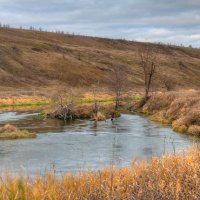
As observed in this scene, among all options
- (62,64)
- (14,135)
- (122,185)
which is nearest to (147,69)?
(62,64)

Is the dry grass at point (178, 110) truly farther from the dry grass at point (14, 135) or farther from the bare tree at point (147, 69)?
the dry grass at point (14, 135)

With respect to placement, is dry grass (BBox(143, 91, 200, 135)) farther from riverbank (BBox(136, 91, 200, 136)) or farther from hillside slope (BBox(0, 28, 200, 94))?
hillside slope (BBox(0, 28, 200, 94))

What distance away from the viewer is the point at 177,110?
5316cm

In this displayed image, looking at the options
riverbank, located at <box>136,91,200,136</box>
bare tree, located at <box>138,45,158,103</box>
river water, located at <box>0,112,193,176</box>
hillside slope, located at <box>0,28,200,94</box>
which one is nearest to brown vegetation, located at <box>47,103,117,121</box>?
river water, located at <box>0,112,193,176</box>

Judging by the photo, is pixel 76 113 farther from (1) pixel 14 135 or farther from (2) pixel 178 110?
(1) pixel 14 135

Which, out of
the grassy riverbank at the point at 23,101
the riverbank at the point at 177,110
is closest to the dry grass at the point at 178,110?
the riverbank at the point at 177,110

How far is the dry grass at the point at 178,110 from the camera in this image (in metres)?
44.2

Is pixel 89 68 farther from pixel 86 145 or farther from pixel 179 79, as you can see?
pixel 86 145

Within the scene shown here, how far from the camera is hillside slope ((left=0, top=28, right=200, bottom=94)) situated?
111312mm

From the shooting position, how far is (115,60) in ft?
485

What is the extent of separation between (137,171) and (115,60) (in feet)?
438

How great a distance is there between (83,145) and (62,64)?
93.6m

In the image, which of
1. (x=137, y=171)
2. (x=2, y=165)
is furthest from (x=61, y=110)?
(x=137, y=171)

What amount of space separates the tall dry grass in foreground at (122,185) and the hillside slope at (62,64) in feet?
271
